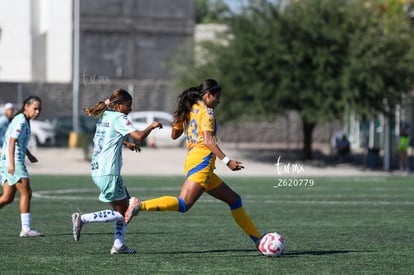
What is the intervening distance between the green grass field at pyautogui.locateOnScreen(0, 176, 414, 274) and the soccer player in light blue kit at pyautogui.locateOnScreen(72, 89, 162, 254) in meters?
0.44

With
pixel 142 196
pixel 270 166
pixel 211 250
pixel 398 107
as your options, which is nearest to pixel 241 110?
pixel 270 166

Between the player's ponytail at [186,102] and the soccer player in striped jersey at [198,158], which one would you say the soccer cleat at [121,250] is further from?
the player's ponytail at [186,102]

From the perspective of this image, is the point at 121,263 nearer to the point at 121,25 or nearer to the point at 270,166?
the point at 270,166

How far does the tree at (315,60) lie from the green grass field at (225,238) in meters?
15.6

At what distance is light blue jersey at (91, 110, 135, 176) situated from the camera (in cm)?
1102

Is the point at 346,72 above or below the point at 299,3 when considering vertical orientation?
below

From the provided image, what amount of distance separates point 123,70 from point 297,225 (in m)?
47.3

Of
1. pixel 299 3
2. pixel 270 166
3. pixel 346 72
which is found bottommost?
pixel 270 166

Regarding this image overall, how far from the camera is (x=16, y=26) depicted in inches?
2379

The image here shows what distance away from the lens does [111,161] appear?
11.0 m

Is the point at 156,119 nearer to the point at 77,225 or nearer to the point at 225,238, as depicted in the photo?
the point at 225,238

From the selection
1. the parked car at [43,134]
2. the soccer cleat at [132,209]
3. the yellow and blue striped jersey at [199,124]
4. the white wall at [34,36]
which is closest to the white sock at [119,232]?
the soccer cleat at [132,209]

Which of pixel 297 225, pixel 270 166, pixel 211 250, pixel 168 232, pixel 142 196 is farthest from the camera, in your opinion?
pixel 270 166

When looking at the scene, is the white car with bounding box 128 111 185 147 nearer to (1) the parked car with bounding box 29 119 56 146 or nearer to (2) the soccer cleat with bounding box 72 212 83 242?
(1) the parked car with bounding box 29 119 56 146
